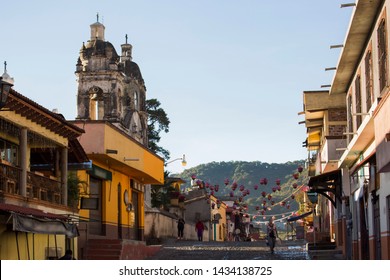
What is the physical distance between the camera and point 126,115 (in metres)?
50.1

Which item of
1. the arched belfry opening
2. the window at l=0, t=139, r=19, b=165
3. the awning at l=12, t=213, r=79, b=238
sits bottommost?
the awning at l=12, t=213, r=79, b=238

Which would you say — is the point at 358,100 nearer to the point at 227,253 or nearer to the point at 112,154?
the point at 227,253

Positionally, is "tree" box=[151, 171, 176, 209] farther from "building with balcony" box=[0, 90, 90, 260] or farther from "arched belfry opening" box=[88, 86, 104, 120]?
"building with balcony" box=[0, 90, 90, 260]

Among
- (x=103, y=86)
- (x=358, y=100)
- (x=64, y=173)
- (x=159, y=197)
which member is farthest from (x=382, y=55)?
(x=159, y=197)

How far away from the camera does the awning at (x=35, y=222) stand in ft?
62.1

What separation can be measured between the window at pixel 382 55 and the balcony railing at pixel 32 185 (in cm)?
887

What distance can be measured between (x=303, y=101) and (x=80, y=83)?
14822 mm

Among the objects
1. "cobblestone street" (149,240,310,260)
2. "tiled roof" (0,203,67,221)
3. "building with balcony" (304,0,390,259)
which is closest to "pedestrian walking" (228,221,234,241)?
"cobblestone street" (149,240,310,260)

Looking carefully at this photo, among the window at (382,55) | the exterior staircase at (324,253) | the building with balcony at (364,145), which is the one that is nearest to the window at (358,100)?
the building with balcony at (364,145)

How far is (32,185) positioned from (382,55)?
9495mm

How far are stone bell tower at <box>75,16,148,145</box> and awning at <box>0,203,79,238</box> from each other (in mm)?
23847

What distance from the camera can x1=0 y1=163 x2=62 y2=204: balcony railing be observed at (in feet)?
68.6

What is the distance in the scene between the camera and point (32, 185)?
23000 mm

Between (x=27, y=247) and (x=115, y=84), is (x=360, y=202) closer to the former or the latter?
(x=27, y=247)
